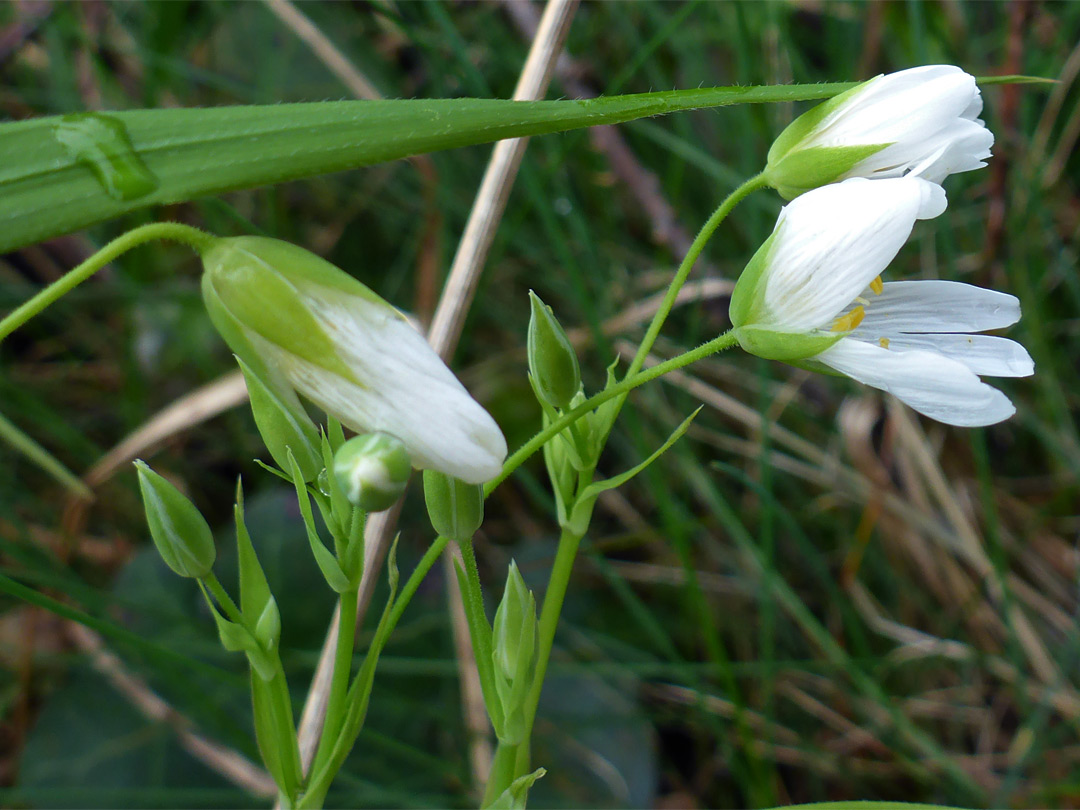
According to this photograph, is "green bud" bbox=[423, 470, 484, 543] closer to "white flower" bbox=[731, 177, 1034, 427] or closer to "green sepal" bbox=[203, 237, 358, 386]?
"green sepal" bbox=[203, 237, 358, 386]

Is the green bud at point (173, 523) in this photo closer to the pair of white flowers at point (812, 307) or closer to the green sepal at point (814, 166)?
the pair of white flowers at point (812, 307)

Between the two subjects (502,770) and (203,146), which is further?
(502,770)

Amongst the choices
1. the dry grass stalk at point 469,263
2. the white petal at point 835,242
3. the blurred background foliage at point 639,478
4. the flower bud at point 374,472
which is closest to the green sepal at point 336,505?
the flower bud at point 374,472

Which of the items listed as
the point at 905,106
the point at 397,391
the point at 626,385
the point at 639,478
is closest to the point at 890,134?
the point at 905,106

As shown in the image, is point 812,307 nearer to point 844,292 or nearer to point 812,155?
point 844,292

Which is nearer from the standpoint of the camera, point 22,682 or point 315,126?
point 315,126

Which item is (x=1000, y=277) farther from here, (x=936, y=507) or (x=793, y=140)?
(x=793, y=140)

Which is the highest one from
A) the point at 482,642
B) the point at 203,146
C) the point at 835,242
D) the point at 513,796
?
the point at 203,146

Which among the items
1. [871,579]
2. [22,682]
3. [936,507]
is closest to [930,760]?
[871,579]
